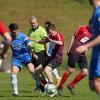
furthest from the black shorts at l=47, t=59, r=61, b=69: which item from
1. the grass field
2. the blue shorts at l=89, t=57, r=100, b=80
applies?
the grass field

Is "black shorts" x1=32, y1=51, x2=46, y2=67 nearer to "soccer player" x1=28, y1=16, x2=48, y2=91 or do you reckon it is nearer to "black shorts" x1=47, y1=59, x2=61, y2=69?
"soccer player" x1=28, y1=16, x2=48, y2=91

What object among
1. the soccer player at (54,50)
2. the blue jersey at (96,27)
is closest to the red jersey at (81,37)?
the soccer player at (54,50)

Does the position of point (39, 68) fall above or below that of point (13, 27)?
below

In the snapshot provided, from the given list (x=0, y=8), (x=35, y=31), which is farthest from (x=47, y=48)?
(x=0, y=8)

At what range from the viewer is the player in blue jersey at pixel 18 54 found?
1561 centimetres

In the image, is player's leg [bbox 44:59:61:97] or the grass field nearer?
player's leg [bbox 44:59:61:97]

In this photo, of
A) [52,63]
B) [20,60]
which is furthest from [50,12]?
[20,60]

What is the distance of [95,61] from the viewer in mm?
10211

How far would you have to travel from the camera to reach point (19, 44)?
1575 centimetres

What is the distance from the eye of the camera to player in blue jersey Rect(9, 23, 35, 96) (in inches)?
615

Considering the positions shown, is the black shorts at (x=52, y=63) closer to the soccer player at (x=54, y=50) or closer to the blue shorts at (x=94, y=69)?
the soccer player at (x=54, y=50)

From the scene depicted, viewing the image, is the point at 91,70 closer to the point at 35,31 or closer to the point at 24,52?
the point at 24,52

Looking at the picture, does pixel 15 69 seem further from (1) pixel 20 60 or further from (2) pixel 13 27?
(2) pixel 13 27

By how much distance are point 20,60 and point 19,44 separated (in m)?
0.44
